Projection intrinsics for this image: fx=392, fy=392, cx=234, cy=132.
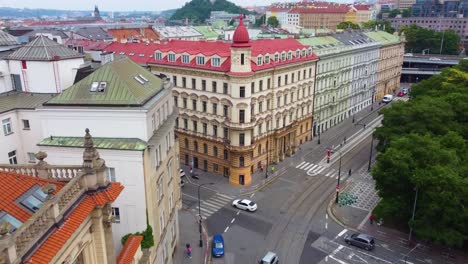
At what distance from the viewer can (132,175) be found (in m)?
31.9

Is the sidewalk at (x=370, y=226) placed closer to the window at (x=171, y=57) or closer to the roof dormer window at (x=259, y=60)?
the roof dormer window at (x=259, y=60)

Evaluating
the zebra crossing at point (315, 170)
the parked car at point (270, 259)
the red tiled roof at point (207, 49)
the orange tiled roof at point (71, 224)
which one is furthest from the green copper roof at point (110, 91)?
the zebra crossing at point (315, 170)

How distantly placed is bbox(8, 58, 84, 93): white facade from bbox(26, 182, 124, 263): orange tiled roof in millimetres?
20192

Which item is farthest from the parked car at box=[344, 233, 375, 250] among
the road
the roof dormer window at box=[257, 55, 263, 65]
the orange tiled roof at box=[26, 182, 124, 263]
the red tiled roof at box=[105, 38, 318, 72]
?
the orange tiled roof at box=[26, 182, 124, 263]

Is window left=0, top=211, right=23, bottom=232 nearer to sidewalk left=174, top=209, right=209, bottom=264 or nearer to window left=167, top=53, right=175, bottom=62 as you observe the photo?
sidewalk left=174, top=209, right=209, bottom=264

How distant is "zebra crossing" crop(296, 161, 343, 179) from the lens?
68.2m

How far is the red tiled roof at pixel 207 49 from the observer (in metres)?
63.9

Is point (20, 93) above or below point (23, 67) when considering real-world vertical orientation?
below

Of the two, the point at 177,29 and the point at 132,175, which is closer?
the point at 132,175

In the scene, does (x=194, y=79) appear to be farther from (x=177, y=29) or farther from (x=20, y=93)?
(x=177, y=29)

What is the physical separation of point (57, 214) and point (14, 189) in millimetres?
3623

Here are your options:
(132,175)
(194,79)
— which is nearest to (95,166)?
(132,175)

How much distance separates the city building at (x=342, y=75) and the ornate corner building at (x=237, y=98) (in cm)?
797

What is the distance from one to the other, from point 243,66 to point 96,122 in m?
31.4
